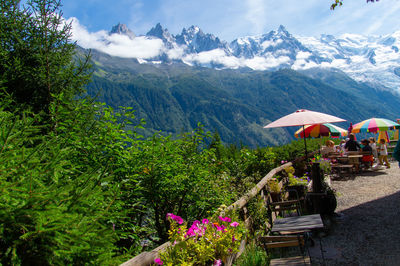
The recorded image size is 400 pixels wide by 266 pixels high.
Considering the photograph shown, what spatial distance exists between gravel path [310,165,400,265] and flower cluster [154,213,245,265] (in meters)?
1.69

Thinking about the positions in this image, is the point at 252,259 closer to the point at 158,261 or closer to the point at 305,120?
the point at 158,261

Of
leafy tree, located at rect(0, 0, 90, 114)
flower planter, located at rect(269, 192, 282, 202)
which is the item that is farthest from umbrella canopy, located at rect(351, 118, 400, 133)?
leafy tree, located at rect(0, 0, 90, 114)

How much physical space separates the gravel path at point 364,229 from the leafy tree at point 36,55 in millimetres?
5541

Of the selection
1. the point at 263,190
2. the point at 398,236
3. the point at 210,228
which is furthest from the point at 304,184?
the point at 210,228

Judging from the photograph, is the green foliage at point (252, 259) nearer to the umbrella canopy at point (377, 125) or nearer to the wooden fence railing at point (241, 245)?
the wooden fence railing at point (241, 245)

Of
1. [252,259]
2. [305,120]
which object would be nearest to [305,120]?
[305,120]

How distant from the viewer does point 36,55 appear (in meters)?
5.37

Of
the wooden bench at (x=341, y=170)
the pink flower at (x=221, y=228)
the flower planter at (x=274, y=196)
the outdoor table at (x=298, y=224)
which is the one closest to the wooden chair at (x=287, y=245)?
the outdoor table at (x=298, y=224)

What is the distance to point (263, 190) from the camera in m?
6.49

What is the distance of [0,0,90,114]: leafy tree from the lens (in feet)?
17.4

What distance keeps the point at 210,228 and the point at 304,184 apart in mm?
5160

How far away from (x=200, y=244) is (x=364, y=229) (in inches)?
171

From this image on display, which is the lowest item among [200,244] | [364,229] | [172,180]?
[364,229]

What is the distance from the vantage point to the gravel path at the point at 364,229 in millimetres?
4570
